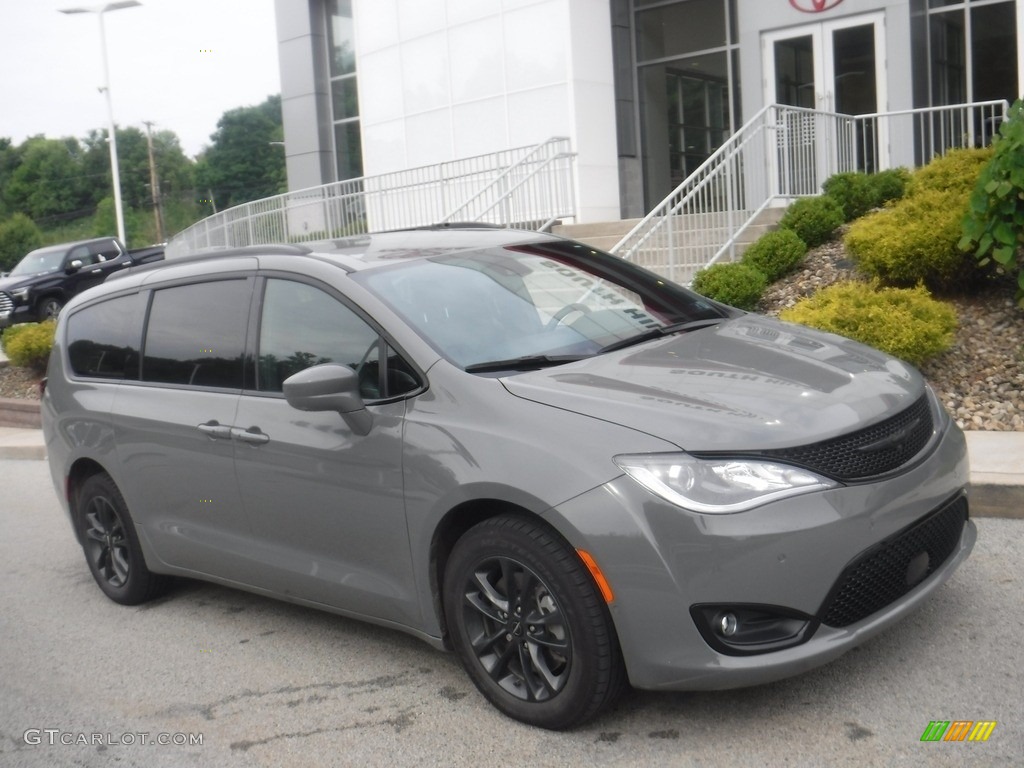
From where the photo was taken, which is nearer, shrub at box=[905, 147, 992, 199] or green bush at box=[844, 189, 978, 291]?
green bush at box=[844, 189, 978, 291]

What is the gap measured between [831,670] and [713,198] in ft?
29.5

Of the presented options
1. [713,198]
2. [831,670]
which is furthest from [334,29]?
[831,670]

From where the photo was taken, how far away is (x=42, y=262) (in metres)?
25.8

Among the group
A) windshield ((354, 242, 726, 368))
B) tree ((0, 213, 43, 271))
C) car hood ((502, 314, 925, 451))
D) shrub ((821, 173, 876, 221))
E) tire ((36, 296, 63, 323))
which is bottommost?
tire ((36, 296, 63, 323))

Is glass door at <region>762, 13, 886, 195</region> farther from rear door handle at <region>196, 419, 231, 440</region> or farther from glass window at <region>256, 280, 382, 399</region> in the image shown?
rear door handle at <region>196, 419, 231, 440</region>

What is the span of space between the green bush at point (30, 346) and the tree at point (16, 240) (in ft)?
201

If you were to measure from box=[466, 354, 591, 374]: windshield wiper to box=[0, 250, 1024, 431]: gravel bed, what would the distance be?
4218 millimetres

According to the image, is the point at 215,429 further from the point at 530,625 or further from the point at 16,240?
the point at 16,240

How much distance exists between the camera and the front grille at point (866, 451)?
3537 mm

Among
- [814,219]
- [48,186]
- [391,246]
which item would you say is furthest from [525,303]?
[48,186]

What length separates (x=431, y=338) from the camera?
4.29 meters


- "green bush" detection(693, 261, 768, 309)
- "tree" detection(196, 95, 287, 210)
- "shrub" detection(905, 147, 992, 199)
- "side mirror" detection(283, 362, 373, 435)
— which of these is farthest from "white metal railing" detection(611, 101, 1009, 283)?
"tree" detection(196, 95, 287, 210)

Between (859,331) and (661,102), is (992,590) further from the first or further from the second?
(661,102)
